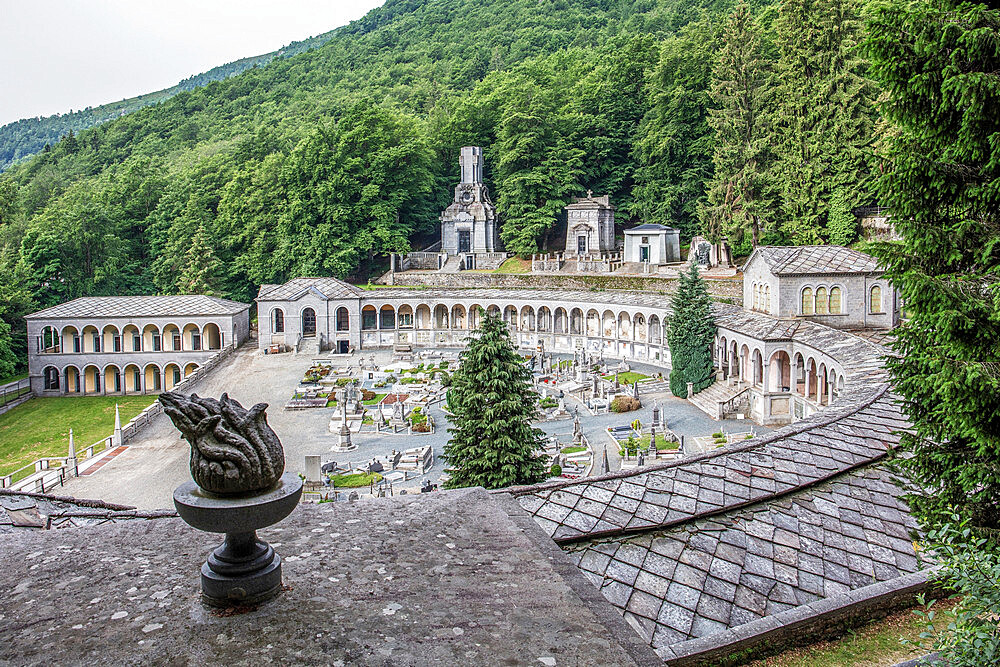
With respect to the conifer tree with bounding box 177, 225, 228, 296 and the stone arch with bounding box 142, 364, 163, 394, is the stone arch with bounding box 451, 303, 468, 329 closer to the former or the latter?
the stone arch with bounding box 142, 364, 163, 394

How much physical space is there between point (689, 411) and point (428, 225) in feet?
148

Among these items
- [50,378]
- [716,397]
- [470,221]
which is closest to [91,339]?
[50,378]

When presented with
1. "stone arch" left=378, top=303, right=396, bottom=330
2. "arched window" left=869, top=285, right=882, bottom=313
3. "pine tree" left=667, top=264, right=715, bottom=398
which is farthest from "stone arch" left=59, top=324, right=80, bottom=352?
"arched window" left=869, top=285, right=882, bottom=313

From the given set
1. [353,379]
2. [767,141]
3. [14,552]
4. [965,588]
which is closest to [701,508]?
[965,588]

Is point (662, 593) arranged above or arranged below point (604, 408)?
above

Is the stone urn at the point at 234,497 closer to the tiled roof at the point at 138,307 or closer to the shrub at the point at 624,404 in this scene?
the shrub at the point at 624,404

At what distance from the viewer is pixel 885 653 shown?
8.44m

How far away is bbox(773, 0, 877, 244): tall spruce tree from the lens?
1674 inches

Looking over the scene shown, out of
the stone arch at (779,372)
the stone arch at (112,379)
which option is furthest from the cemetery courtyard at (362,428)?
the stone arch at (112,379)

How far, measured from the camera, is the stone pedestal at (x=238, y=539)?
20.5ft

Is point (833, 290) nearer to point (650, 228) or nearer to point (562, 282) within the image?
point (562, 282)

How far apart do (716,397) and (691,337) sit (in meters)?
4.01

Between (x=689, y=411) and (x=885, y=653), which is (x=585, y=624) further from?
(x=689, y=411)

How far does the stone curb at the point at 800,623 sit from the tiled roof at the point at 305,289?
48870mm
